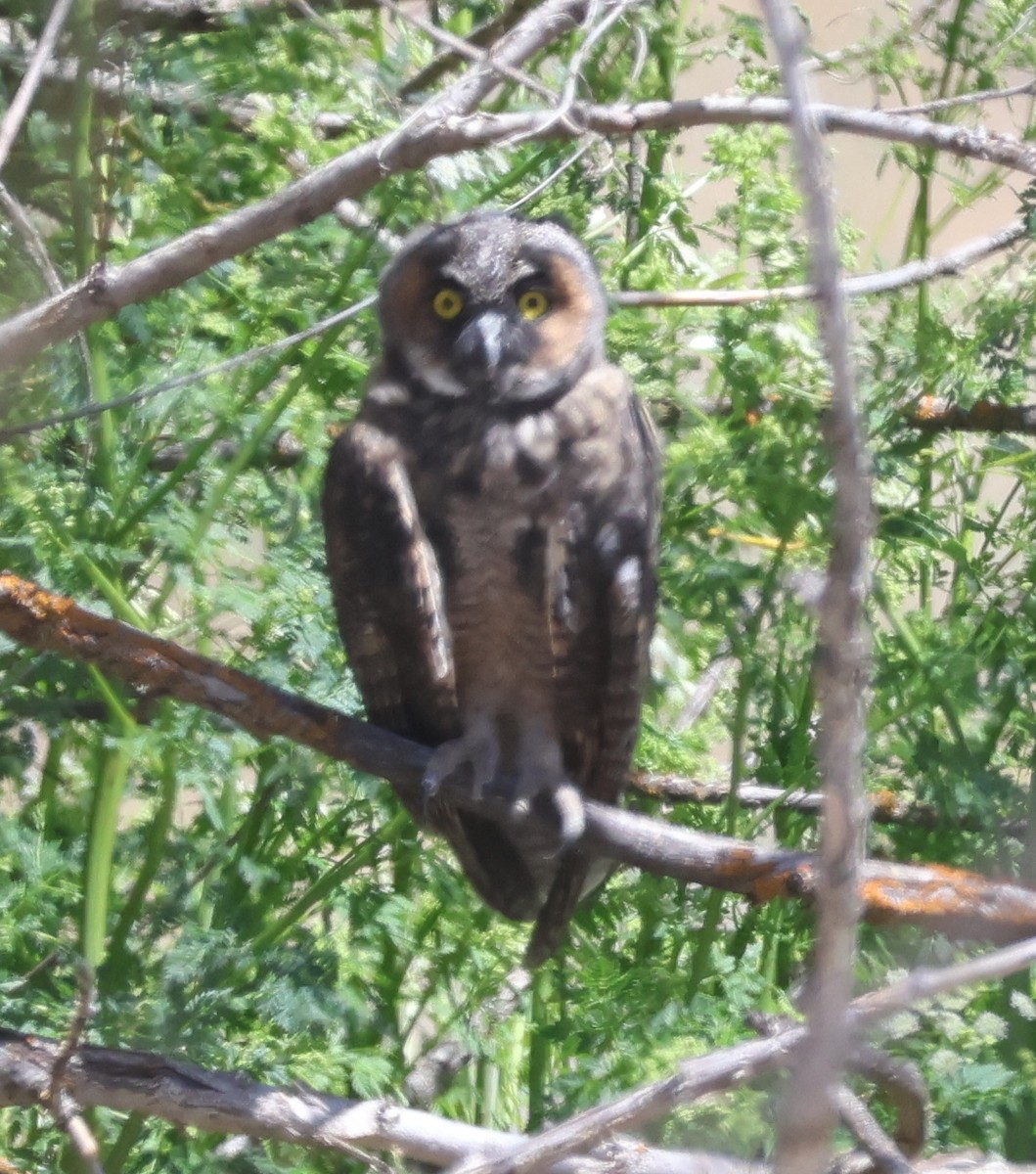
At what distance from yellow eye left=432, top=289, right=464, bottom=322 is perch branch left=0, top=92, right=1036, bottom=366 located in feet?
0.73

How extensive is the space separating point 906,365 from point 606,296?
1.58 feet

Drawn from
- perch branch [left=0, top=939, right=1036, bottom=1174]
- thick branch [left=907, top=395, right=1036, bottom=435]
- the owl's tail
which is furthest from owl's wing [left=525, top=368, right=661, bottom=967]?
thick branch [left=907, top=395, right=1036, bottom=435]

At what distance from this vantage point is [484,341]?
2139 mm

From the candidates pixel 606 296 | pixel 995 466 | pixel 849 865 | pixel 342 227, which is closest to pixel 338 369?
pixel 342 227

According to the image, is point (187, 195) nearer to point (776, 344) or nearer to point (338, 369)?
point (338, 369)

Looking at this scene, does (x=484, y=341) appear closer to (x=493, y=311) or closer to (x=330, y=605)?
(x=493, y=311)

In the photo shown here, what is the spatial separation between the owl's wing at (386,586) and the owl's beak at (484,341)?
0.58 ft

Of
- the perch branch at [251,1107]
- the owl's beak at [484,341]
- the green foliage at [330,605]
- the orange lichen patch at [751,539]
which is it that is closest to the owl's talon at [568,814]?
the green foliage at [330,605]

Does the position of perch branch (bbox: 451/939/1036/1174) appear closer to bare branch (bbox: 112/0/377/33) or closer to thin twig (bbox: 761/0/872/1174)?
thin twig (bbox: 761/0/872/1174)

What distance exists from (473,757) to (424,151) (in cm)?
88

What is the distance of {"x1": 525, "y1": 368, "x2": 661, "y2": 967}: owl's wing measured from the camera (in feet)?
6.84

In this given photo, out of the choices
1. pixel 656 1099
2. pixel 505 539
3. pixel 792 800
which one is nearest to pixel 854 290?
pixel 505 539

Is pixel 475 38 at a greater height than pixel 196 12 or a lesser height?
greater

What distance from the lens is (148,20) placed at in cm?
239
